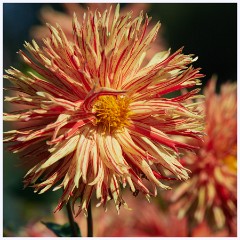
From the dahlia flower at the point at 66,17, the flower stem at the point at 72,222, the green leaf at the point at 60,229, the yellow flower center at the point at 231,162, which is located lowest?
the green leaf at the point at 60,229

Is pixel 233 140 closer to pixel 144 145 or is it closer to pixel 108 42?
pixel 144 145

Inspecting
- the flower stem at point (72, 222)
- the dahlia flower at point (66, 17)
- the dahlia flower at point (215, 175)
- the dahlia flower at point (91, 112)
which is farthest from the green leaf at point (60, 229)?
the dahlia flower at point (66, 17)

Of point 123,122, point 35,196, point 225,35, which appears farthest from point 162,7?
point 123,122

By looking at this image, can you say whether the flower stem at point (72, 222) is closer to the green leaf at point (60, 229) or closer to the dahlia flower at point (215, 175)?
the green leaf at point (60, 229)

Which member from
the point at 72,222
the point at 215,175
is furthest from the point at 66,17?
the point at 72,222

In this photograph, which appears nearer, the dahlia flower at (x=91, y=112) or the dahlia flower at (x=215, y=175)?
the dahlia flower at (x=91, y=112)

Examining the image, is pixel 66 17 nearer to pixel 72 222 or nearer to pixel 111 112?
pixel 111 112

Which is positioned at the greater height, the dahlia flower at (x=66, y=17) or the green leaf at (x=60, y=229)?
the dahlia flower at (x=66, y=17)
